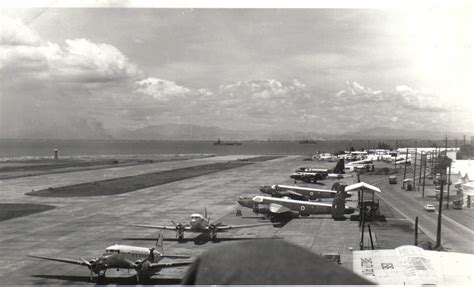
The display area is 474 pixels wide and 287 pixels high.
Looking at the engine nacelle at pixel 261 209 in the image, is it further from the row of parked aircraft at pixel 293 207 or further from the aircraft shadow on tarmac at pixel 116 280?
the aircraft shadow on tarmac at pixel 116 280

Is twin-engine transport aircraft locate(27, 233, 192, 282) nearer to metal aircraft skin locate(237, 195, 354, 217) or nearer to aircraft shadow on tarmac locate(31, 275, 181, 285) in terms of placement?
aircraft shadow on tarmac locate(31, 275, 181, 285)

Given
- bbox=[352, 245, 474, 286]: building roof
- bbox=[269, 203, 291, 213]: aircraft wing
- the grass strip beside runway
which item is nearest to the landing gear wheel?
bbox=[352, 245, 474, 286]: building roof

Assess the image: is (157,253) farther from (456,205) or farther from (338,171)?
(338,171)

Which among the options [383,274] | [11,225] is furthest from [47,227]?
[383,274]

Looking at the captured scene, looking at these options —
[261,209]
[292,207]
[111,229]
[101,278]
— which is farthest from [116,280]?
[292,207]

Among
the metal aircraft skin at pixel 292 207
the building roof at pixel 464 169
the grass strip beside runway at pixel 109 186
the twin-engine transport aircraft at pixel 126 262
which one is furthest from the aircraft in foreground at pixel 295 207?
the building roof at pixel 464 169
